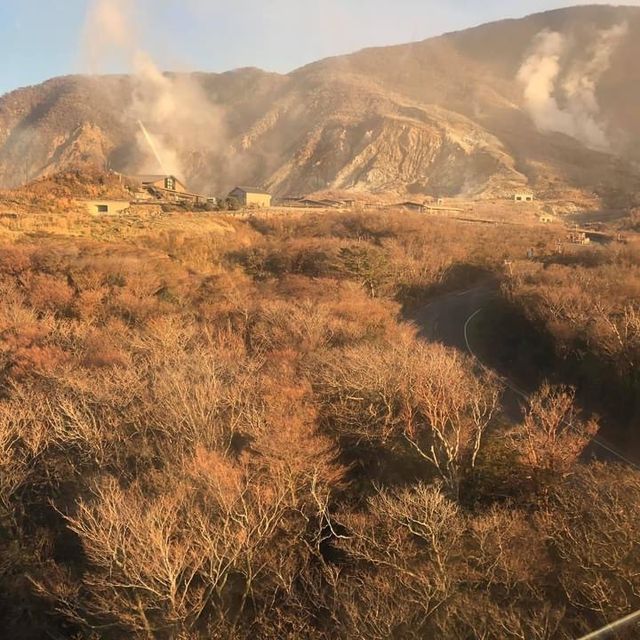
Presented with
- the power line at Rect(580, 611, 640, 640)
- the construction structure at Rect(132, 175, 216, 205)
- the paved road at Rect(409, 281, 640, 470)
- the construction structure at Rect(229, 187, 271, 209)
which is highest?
the construction structure at Rect(132, 175, 216, 205)

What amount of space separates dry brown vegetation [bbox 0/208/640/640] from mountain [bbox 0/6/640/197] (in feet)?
190

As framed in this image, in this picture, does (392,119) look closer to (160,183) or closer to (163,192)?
(160,183)

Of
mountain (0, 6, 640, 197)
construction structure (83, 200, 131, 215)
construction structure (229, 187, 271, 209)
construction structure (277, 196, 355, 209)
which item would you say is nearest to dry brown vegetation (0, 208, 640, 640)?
construction structure (83, 200, 131, 215)

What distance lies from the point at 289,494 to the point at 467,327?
1512 centimetres

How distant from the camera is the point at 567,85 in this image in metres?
106

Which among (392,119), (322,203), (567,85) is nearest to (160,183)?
(322,203)

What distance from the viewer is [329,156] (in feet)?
271

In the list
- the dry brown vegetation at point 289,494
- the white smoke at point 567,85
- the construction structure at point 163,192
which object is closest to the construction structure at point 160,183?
the construction structure at point 163,192

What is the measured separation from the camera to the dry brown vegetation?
26.3 feet

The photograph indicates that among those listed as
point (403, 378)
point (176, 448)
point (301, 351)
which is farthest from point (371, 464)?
point (301, 351)

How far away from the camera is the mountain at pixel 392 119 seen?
7638 centimetres

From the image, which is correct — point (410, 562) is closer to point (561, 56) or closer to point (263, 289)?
point (263, 289)

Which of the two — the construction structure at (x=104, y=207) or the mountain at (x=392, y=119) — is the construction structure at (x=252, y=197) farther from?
the mountain at (x=392, y=119)

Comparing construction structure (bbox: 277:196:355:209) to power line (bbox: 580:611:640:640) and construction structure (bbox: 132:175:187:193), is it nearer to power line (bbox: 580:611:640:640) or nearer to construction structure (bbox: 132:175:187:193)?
construction structure (bbox: 132:175:187:193)
